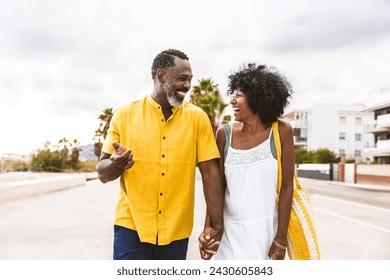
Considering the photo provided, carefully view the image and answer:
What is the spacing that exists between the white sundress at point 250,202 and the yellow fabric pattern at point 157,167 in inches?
6.2

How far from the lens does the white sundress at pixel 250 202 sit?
240 centimetres

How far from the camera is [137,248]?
2.34 metres

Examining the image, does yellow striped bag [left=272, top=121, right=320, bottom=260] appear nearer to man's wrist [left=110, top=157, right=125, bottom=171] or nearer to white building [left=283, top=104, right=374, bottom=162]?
man's wrist [left=110, top=157, right=125, bottom=171]

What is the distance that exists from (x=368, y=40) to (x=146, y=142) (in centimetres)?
272

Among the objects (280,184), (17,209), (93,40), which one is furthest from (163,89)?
(17,209)

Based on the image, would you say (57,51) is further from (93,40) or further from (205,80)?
(205,80)

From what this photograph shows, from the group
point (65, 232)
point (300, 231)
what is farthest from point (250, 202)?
point (65, 232)

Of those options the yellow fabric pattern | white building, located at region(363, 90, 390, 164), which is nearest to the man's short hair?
the yellow fabric pattern

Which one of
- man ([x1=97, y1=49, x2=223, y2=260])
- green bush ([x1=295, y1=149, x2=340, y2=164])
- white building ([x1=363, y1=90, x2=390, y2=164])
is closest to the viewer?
man ([x1=97, y1=49, x2=223, y2=260])

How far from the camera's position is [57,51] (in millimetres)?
4160

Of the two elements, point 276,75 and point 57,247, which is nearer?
point 276,75

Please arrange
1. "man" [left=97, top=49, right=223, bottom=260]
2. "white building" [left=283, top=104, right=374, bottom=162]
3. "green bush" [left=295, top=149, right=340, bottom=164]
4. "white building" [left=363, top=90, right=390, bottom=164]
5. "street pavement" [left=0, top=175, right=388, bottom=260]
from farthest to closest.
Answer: "white building" [left=283, top=104, right=374, bottom=162]
"green bush" [left=295, top=149, right=340, bottom=164]
"white building" [left=363, top=90, right=390, bottom=164]
"street pavement" [left=0, top=175, right=388, bottom=260]
"man" [left=97, top=49, right=223, bottom=260]

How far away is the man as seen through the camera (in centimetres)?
230

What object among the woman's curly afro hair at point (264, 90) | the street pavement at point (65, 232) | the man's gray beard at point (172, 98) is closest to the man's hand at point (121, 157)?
the man's gray beard at point (172, 98)
